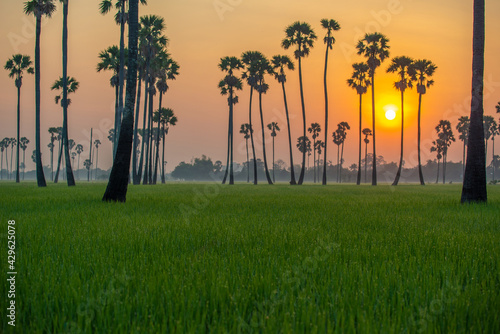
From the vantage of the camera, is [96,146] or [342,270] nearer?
[342,270]

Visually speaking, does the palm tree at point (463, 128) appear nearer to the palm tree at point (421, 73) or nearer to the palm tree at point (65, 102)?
the palm tree at point (421, 73)

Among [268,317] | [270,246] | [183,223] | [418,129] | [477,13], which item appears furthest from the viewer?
[418,129]

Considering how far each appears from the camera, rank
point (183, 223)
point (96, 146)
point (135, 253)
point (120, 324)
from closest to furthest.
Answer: point (120, 324)
point (135, 253)
point (183, 223)
point (96, 146)

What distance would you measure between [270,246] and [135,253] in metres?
1.90

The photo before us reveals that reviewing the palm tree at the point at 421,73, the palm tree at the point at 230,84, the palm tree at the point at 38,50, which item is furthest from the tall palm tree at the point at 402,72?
the palm tree at the point at 38,50

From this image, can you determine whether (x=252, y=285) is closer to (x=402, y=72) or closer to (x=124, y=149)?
(x=124, y=149)

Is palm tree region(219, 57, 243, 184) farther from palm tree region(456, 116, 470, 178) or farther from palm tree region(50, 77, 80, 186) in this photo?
palm tree region(456, 116, 470, 178)

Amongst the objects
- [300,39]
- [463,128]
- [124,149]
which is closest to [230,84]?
[300,39]

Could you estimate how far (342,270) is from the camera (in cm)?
372

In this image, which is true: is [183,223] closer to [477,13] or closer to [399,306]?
[399,306]

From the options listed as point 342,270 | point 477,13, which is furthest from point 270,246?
point 477,13

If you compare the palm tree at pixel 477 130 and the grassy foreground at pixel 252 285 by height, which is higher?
the palm tree at pixel 477 130

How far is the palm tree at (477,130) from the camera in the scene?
13.7 metres

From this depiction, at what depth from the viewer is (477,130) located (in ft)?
45.1
